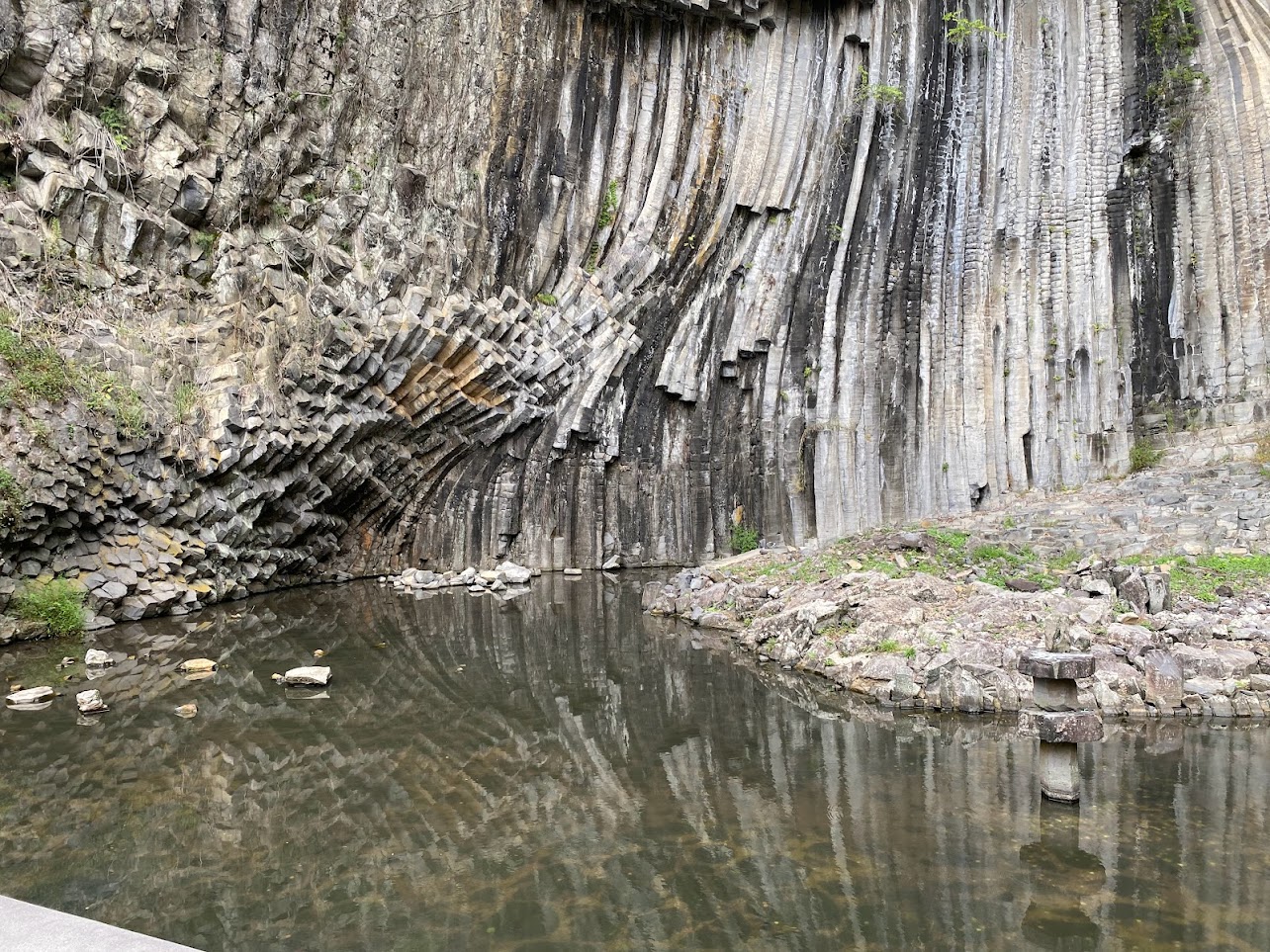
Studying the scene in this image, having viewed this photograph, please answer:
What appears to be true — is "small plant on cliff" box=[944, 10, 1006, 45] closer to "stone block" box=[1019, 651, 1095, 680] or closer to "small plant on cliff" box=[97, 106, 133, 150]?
"small plant on cliff" box=[97, 106, 133, 150]

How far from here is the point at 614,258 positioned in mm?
18406

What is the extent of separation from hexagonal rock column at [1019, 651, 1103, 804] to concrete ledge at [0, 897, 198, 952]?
4.60 m

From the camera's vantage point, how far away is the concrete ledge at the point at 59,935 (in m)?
2.24

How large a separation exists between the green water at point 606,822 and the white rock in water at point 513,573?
7.89 metres

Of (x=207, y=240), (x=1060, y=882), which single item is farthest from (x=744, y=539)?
(x=1060, y=882)

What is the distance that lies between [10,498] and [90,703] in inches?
162

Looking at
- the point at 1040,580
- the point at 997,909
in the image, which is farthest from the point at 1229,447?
the point at 997,909

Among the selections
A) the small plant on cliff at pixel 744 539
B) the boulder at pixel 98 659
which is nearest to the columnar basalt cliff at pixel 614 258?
the small plant on cliff at pixel 744 539

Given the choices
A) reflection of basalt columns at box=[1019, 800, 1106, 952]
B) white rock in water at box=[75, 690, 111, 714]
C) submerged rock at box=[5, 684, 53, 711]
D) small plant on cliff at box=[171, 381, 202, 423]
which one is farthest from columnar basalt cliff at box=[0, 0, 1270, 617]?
reflection of basalt columns at box=[1019, 800, 1106, 952]

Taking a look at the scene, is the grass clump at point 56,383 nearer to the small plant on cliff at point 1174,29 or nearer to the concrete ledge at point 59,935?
the concrete ledge at point 59,935

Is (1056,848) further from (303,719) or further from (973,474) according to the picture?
(973,474)

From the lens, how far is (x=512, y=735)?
21.7 ft

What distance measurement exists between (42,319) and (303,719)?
26.9 feet

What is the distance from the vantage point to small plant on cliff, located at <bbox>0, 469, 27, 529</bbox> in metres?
9.66
